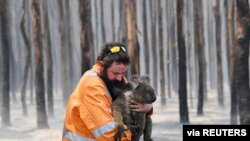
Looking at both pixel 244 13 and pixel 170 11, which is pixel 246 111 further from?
pixel 170 11

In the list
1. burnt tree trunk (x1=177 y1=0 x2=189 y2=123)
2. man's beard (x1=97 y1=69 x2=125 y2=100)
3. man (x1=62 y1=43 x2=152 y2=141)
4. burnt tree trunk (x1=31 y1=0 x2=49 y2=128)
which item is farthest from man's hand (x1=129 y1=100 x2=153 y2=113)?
burnt tree trunk (x1=177 y1=0 x2=189 y2=123)

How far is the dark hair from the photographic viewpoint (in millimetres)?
2736

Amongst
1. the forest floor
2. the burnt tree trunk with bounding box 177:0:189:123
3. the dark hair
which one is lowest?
the forest floor

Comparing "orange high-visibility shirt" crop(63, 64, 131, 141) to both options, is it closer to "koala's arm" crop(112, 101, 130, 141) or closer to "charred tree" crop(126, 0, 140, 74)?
"koala's arm" crop(112, 101, 130, 141)

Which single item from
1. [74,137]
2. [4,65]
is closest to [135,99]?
[74,137]

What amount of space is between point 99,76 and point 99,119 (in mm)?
287

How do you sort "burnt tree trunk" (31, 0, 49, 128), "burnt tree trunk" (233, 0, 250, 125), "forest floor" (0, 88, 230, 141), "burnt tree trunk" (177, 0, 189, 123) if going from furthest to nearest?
"burnt tree trunk" (177, 0, 189, 123), "burnt tree trunk" (31, 0, 49, 128), "forest floor" (0, 88, 230, 141), "burnt tree trunk" (233, 0, 250, 125)

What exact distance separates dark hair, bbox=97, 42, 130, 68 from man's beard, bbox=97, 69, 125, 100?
0.19 feet

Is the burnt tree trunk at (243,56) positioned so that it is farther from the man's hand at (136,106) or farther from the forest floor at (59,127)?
the man's hand at (136,106)

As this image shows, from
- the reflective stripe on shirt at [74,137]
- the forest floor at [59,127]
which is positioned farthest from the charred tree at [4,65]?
the reflective stripe on shirt at [74,137]

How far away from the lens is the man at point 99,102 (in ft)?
8.59

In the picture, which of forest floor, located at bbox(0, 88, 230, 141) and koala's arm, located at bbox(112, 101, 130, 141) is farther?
forest floor, located at bbox(0, 88, 230, 141)

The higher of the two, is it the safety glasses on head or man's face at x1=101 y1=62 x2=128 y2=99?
the safety glasses on head

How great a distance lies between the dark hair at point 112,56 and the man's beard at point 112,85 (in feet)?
0.19
